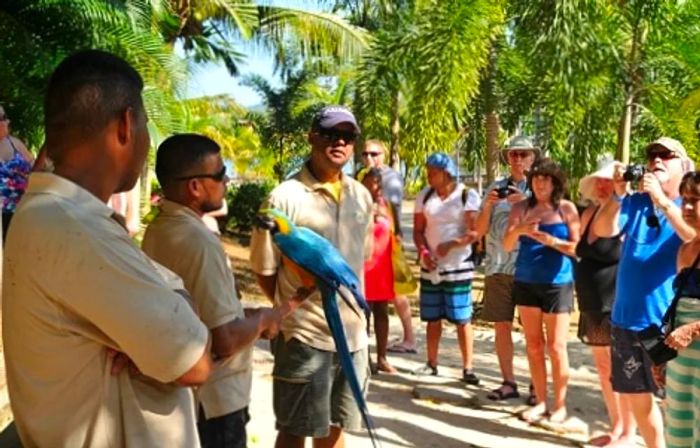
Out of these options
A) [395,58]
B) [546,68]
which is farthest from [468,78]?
[395,58]

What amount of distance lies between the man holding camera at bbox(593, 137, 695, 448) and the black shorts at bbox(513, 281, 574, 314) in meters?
1.00

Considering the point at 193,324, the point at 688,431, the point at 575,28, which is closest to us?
the point at 193,324

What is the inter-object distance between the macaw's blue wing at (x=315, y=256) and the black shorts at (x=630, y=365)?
2.04m

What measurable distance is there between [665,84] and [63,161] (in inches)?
446

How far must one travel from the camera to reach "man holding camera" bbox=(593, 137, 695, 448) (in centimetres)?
403

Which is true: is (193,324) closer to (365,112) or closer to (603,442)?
(603,442)

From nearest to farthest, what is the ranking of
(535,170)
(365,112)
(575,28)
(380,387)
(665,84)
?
(535,170) < (380,387) < (575,28) < (665,84) < (365,112)

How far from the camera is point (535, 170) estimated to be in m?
5.35

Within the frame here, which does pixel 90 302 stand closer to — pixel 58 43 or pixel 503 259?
pixel 503 259

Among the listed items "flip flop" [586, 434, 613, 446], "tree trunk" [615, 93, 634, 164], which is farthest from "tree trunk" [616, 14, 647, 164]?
"flip flop" [586, 434, 613, 446]

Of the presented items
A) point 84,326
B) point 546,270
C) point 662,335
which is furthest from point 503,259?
point 84,326

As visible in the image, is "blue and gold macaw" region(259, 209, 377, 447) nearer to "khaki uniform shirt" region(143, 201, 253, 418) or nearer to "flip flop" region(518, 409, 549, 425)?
"khaki uniform shirt" region(143, 201, 253, 418)

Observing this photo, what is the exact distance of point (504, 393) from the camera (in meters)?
5.92

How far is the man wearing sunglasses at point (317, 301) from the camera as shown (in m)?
3.42
